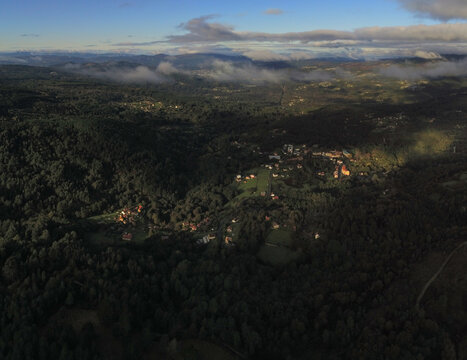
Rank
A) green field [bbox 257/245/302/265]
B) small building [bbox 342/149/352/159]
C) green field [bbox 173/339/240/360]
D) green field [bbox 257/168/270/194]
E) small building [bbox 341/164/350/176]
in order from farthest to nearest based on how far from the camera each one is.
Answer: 1. small building [bbox 342/149/352/159]
2. small building [bbox 341/164/350/176]
3. green field [bbox 257/168/270/194]
4. green field [bbox 257/245/302/265]
5. green field [bbox 173/339/240/360]

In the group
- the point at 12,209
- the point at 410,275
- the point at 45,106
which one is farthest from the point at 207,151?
the point at 410,275

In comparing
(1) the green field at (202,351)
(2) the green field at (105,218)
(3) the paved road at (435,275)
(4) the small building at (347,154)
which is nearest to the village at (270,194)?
Result: (4) the small building at (347,154)

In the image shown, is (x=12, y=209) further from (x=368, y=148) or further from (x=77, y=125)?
(x=368, y=148)

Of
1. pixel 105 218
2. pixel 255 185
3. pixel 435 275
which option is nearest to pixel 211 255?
pixel 105 218

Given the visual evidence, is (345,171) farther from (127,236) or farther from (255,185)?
(127,236)

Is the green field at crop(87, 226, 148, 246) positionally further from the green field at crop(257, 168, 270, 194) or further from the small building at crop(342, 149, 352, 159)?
the small building at crop(342, 149, 352, 159)

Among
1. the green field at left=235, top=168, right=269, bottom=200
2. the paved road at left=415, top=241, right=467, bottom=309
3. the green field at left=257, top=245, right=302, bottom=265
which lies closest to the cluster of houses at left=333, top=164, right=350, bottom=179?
the green field at left=235, top=168, right=269, bottom=200

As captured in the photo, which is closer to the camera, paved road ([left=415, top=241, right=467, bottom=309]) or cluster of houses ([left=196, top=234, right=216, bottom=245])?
paved road ([left=415, top=241, right=467, bottom=309])

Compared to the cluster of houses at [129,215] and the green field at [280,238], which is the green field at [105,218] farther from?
the green field at [280,238]
